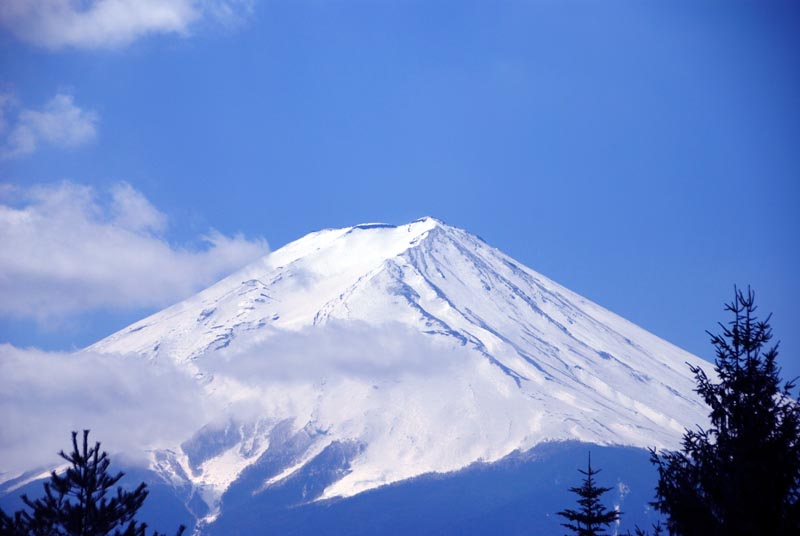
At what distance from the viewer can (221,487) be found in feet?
632

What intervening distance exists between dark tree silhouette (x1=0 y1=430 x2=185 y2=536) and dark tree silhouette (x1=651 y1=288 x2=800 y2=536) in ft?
28.5

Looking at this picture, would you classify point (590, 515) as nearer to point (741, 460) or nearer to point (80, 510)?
point (741, 460)

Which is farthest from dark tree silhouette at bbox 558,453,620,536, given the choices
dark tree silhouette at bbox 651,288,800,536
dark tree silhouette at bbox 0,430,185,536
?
dark tree silhouette at bbox 0,430,185,536

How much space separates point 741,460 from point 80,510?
35.0ft

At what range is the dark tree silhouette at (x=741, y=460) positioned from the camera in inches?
461

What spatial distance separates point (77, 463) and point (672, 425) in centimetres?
18846

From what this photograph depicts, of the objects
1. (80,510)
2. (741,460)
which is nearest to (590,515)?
(741,460)

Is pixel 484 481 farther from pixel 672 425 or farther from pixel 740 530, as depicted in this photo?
pixel 740 530

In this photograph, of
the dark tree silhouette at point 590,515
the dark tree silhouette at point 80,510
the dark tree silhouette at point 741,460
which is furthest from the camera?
the dark tree silhouette at point 590,515

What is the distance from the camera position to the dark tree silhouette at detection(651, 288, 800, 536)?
11.7 m

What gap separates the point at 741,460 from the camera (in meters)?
12.1

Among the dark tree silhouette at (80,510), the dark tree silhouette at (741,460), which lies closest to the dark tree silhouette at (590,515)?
the dark tree silhouette at (741,460)

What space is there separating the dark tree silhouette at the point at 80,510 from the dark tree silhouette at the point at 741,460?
867 cm

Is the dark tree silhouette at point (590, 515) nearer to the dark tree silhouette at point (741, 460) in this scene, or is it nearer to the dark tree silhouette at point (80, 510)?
the dark tree silhouette at point (741, 460)
